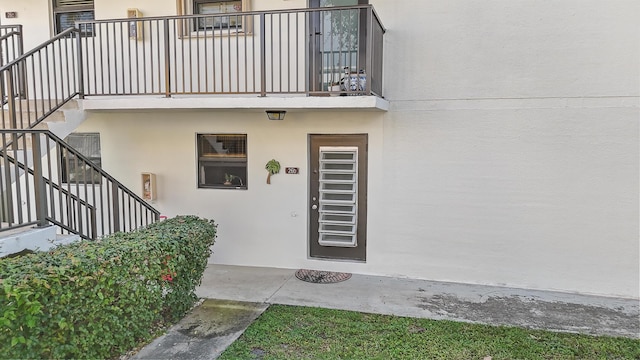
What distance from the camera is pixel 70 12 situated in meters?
7.50

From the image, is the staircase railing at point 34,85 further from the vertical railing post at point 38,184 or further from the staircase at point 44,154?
the vertical railing post at point 38,184

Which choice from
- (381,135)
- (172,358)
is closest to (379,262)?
(381,135)

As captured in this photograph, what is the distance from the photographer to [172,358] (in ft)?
13.1

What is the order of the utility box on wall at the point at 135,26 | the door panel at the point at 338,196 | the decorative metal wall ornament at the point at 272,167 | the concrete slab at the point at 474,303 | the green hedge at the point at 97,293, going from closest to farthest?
1. the green hedge at the point at 97,293
2. the concrete slab at the point at 474,303
3. the door panel at the point at 338,196
4. the decorative metal wall ornament at the point at 272,167
5. the utility box on wall at the point at 135,26

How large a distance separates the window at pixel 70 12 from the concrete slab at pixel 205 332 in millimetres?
5494

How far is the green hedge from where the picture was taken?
2938mm

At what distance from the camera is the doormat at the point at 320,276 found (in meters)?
6.44

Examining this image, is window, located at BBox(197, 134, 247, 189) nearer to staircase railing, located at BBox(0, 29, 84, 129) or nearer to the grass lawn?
staircase railing, located at BBox(0, 29, 84, 129)

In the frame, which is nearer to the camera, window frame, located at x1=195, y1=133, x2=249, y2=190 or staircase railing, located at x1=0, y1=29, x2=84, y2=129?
staircase railing, located at x1=0, y1=29, x2=84, y2=129

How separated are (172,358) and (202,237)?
1.45m

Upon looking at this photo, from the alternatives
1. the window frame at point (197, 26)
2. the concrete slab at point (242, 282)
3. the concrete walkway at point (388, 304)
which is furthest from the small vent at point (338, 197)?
the window frame at point (197, 26)

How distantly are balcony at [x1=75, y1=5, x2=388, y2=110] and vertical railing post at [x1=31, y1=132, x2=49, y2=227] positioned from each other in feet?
7.15

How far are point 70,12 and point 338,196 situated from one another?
5.78 metres

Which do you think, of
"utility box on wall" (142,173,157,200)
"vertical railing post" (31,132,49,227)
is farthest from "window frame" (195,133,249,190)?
"vertical railing post" (31,132,49,227)
